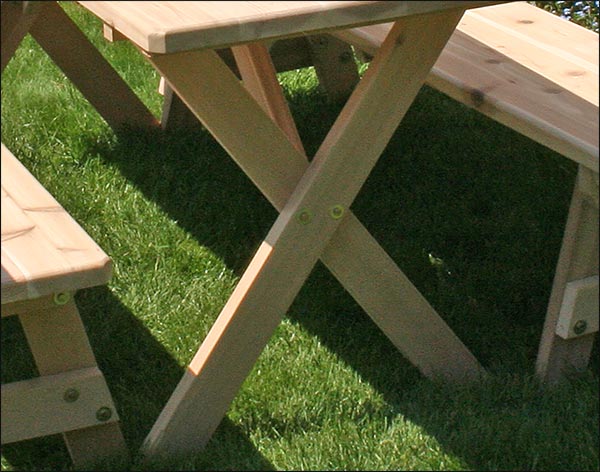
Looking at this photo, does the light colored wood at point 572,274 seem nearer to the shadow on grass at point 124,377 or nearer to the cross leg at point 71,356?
the shadow on grass at point 124,377

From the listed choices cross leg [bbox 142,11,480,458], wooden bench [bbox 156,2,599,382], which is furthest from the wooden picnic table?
wooden bench [bbox 156,2,599,382]

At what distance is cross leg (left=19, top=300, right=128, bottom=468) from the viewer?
7.56 ft

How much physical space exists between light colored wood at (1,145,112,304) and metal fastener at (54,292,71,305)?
65 mm

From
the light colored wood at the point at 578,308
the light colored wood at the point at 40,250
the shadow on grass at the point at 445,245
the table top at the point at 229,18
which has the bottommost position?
the shadow on grass at the point at 445,245

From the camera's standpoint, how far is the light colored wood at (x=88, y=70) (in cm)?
371

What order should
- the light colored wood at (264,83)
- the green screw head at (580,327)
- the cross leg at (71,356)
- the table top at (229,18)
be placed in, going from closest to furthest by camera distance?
1. the table top at (229,18)
2. the cross leg at (71,356)
3. the green screw head at (580,327)
4. the light colored wood at (264,83)

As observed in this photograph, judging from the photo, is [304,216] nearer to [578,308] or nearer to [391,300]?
[391,300]

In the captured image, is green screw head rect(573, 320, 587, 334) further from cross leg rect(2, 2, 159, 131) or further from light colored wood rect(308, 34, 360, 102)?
cross leg rect(2, 2, 159, 131)

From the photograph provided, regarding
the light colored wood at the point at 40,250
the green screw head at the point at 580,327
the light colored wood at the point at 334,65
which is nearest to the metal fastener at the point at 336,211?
the light colored wood at the point at 40,250

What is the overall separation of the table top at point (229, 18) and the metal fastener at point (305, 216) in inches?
15.7

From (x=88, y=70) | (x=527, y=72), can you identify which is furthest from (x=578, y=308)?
(x=88, y=70)

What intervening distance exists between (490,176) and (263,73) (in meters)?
0.81

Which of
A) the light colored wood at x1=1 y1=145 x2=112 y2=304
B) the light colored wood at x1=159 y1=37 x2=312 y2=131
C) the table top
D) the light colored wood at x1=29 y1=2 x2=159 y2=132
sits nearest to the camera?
the table top

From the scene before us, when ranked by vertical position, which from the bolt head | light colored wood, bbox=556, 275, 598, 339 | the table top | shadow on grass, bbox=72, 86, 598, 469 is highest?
the table top
